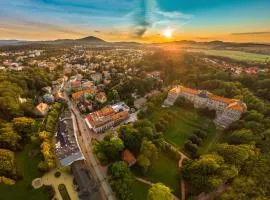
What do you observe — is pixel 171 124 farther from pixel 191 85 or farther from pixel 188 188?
pixel 191 85

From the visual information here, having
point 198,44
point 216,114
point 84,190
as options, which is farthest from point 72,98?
point 198,44

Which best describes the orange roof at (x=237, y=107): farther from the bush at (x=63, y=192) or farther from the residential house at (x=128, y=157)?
the bush at (x=63, y=192)

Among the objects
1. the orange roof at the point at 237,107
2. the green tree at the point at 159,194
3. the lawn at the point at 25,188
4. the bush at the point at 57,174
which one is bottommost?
the lawn at the point at 25,188

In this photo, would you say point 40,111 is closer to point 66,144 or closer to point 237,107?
point 66,144

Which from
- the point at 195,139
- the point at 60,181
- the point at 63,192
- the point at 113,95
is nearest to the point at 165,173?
the point at 195,139

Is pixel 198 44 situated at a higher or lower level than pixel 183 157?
higher

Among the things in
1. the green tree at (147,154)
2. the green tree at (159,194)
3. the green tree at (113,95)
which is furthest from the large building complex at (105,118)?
the green tree at (159,194)

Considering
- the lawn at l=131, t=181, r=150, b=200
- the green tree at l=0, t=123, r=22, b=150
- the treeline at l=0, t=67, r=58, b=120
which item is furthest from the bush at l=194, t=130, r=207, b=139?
the treeline at l=0, t=67, r=58, b=120
